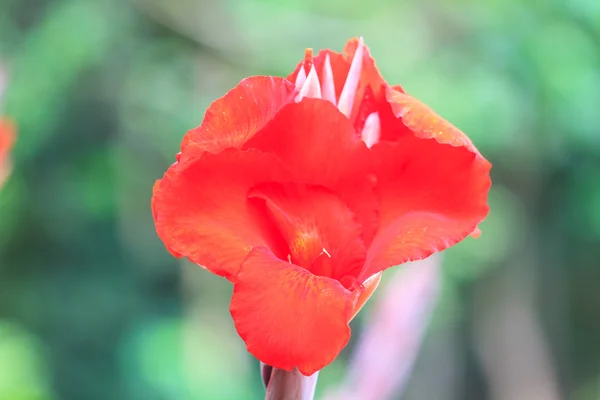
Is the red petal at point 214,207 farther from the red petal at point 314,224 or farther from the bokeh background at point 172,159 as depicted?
the bokeh background at point 172,159

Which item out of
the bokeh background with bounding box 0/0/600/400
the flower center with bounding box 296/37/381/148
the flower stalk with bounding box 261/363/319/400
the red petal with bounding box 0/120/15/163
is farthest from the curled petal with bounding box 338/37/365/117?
the bokeh background with bounding box 0/0/600/400

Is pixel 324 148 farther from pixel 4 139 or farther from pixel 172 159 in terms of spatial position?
pixel 172 159

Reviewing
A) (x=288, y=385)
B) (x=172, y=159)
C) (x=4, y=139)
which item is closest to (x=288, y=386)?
(x=288, y=385)

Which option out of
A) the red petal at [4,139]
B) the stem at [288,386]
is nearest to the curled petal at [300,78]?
the stem at [288,386]

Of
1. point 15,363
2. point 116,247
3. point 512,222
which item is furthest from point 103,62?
point 512,222

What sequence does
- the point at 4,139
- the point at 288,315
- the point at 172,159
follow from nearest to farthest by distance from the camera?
1. the point at 288,315
2. the point at 4,139
3. the point at 172,159
